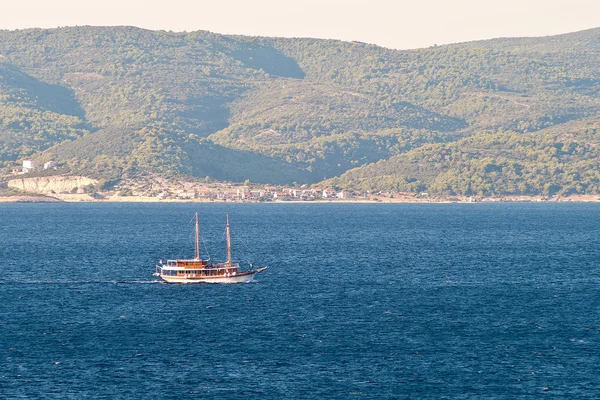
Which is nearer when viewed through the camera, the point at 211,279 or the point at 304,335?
the point at 304,335

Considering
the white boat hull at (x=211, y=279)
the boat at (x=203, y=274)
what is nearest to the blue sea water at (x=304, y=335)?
the white boat hull at (x=211, y=279)

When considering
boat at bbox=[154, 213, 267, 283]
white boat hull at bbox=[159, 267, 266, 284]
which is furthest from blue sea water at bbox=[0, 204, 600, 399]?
boat at bbox=[154, 213, 267, 283]

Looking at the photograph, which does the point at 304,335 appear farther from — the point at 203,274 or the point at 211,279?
the point at 203,274

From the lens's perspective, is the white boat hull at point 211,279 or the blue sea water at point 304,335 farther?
the white boat hull at point 211,279

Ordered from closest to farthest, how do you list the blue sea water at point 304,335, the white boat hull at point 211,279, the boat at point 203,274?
the blue sea water at point 304,335
the boat at point 203,274
the white boat hull at point 211,279

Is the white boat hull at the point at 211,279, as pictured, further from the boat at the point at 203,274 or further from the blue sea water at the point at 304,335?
the blue sea water at the point at 304,335

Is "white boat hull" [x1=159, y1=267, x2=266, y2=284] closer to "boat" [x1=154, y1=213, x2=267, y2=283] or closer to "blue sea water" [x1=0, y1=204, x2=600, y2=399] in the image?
"boat" [x1=154, y1=213, x2=267, y2=283]

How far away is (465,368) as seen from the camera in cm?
9494

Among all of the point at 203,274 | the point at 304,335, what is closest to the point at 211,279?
the point at 203,274

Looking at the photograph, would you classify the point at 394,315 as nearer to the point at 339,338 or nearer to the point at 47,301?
the point at 339,338

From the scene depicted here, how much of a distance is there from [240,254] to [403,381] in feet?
362

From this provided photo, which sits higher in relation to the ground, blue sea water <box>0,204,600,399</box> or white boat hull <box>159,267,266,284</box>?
white boat hull <box>159,267,266,284</box>

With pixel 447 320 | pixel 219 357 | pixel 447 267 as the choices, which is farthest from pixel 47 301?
pixel 447 267

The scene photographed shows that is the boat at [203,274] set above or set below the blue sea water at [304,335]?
above
